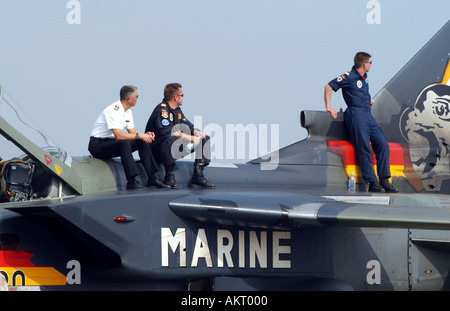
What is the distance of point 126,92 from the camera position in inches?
349

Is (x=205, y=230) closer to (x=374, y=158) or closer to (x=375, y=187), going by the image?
(x=375, y=187)

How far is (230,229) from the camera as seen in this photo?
27.6ft

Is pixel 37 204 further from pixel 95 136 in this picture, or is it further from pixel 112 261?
pixel 95 136

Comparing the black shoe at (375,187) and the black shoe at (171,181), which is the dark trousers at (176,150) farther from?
the black shoe at (375,187)

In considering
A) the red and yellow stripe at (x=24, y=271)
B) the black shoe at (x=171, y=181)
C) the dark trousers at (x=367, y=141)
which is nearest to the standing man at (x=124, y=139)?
the black shoe at (x=171, y=181)

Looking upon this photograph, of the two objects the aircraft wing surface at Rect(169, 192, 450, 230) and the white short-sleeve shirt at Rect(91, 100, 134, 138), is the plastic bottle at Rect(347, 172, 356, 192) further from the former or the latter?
the white short-sleeve shirt at Rect(91, 100, 134, 138)

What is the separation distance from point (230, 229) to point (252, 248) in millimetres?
372

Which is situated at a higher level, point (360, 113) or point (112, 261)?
point (360, 113)

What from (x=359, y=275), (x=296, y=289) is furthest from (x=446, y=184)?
(x=296, y=289)

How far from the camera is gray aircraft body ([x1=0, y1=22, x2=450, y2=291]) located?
7.71 meters

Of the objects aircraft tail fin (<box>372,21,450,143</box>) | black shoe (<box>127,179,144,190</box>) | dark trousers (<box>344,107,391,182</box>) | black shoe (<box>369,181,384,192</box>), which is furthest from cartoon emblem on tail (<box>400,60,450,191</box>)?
black shoe (<box>127,179,144,190</box>)

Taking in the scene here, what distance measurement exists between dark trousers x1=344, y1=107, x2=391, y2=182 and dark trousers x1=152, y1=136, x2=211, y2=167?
2475mm

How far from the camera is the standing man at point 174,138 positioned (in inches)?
352

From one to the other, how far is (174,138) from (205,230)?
1.44 metres
